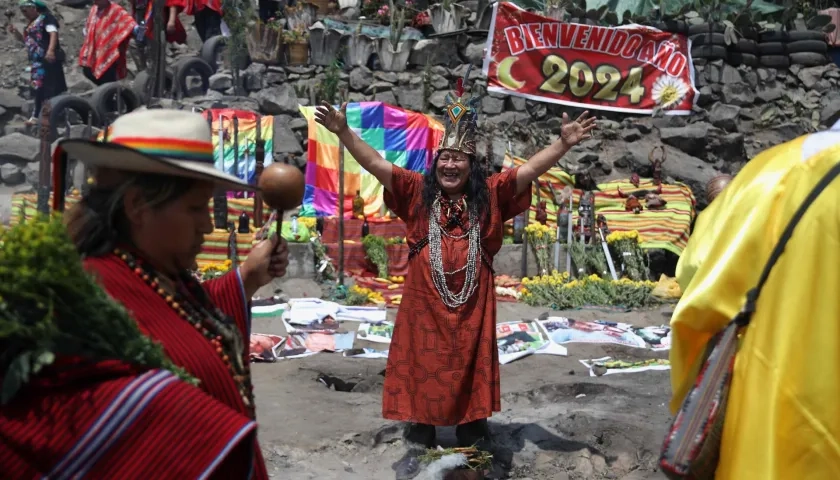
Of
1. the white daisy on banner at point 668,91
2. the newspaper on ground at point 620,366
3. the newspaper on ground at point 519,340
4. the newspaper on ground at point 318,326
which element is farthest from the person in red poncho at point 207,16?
the newspaper on ground at point 620,366

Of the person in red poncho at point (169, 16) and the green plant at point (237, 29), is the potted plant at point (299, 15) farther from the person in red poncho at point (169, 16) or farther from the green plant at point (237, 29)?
the person in red poncho at point (169, 16)

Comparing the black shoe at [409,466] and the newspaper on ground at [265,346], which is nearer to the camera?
the black shoe at [409,466]

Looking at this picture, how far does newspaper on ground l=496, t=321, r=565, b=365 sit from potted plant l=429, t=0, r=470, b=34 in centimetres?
952

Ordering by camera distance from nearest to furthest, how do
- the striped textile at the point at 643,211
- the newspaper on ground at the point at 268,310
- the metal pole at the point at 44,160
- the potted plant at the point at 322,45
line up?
the metal pole at the point at 44,160, the newspaper on ground at the point at 268,310, the striped textile at the point at 643,211, the potted plant at the point at 322,45

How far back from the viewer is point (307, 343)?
Answer: 8258 millimetres

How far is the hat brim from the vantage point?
184cm

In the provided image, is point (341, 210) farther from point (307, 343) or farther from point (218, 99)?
point (218, 99)

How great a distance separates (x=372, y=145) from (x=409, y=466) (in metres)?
9.43

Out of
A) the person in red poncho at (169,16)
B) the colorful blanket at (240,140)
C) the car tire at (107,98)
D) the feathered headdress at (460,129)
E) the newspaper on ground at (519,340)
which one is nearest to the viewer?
the feathered headdress at (460,129)

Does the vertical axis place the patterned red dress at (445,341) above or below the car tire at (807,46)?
below

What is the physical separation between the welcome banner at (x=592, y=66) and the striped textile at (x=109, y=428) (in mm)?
15147

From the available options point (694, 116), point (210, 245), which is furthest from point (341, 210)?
point (694, 116)

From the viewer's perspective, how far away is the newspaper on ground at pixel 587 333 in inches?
342

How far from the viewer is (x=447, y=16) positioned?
57.5 feet
